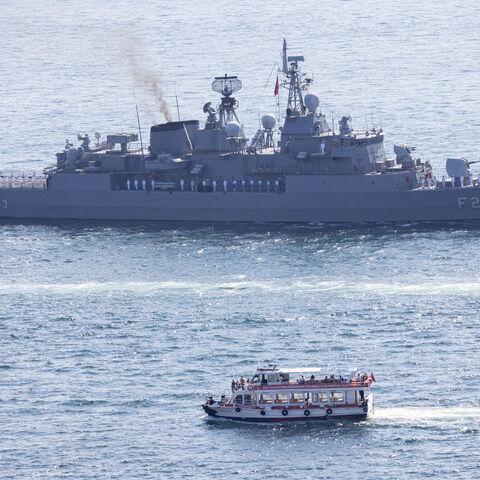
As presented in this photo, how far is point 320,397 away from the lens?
61.2m

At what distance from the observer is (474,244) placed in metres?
85.2

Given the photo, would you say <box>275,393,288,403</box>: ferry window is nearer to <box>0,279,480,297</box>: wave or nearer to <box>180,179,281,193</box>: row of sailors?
<box>0,279,480,297</box>: wave

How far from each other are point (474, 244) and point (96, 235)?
24.3 m


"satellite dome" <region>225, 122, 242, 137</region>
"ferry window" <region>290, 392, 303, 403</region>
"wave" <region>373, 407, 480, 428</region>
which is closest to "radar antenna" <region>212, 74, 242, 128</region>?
"satellite dome" <region>225, 122, 242, 137</region>

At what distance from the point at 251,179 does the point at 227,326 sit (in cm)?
2679

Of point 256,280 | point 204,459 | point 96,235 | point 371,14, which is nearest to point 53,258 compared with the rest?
point 96,235

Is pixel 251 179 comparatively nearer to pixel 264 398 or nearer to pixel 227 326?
pixel 227 326

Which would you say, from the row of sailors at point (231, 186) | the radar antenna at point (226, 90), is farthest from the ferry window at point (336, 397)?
the radar antenna at point (226, 90)

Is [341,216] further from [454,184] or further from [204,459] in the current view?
[204,459]

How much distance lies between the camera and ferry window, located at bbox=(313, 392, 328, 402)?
61125 mm

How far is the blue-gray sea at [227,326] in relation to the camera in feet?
190

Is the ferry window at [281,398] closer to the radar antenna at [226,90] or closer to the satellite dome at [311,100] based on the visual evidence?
the satellite dome at [311,100]

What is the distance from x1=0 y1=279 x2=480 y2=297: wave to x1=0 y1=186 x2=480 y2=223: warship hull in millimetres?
15237

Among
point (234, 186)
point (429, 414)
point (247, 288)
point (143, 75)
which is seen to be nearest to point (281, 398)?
point (429, 414)
